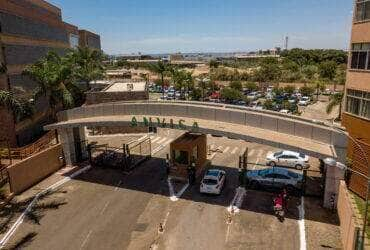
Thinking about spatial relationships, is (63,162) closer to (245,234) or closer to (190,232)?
(190,232)

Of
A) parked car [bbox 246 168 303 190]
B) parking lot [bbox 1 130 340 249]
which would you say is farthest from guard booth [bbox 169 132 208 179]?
parked car [bbox 246 168 303 190]

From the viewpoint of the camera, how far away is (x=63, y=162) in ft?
127

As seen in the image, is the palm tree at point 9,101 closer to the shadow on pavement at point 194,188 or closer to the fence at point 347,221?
the shadow on pavement at point 194,188

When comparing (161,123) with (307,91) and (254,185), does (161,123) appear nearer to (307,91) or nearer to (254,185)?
(254,185)

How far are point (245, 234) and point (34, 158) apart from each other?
73.2 ft

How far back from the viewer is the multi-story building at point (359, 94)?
29500 millimetres

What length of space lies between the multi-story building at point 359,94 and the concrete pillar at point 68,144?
94.9ft

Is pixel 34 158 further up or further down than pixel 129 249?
further up

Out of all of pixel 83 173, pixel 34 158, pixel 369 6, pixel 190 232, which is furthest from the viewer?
pixel 83 173

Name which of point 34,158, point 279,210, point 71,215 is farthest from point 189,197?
point 34,158

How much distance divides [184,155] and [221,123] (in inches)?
234

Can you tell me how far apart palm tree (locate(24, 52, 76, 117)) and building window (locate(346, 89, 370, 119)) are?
29842mm

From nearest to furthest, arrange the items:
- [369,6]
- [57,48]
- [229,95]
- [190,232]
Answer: [190,232] → [369,6] → [57,48] → [229,95]

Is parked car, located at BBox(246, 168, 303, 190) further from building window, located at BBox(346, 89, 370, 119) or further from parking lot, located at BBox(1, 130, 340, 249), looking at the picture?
building window, located at BBox(346, 89, 370, 119)
